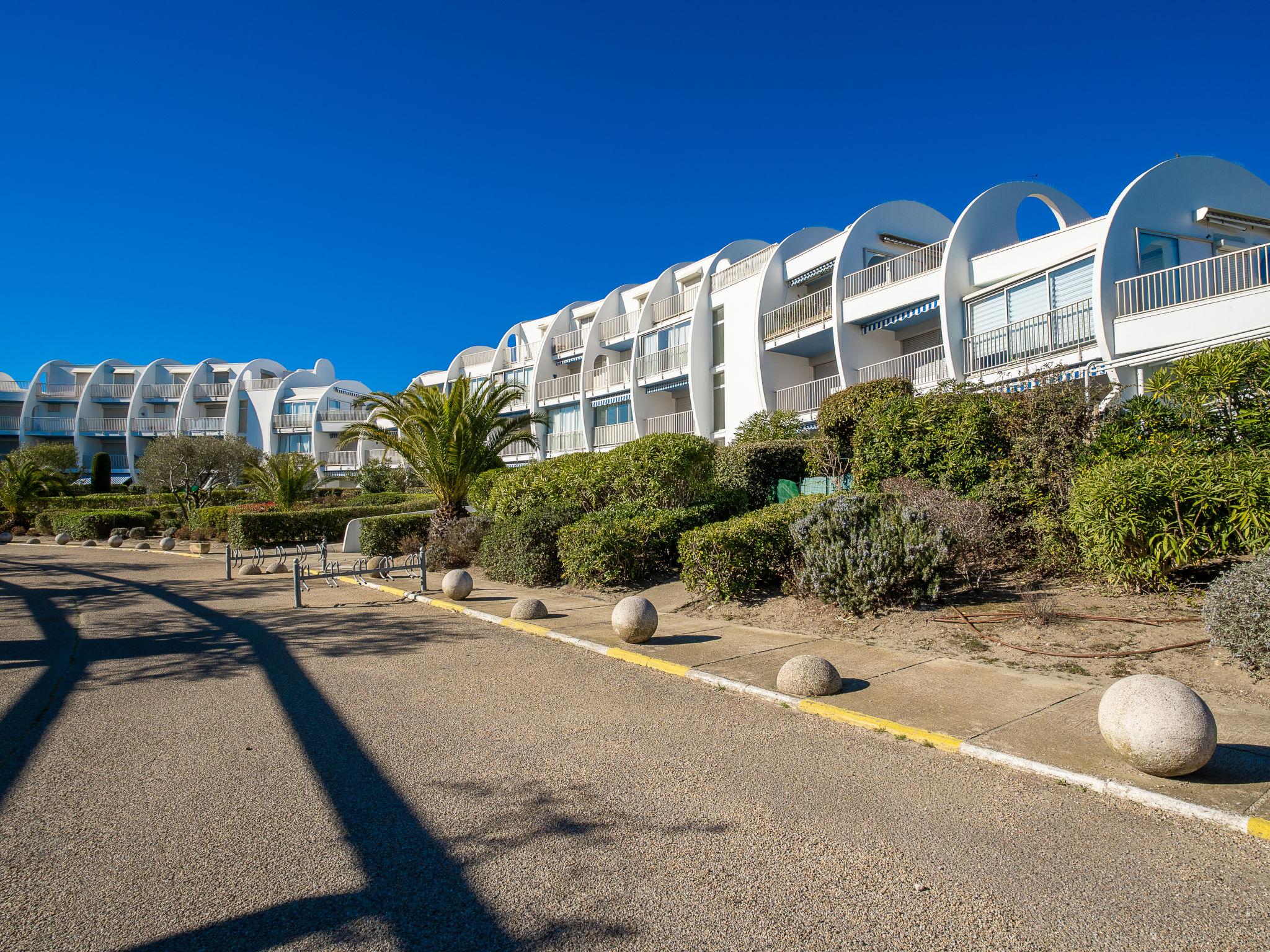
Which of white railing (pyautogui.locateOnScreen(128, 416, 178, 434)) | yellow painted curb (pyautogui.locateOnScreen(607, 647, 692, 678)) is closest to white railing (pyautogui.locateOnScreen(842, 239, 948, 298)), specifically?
yellow painted curb (pyautogui.locateOnScreen(607, 647, 692, 678))

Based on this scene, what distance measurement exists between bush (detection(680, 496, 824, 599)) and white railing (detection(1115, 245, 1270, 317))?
11.2 m

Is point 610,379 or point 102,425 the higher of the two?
point 102,425

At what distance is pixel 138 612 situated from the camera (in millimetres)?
9820

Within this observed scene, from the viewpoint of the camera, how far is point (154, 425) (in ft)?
193

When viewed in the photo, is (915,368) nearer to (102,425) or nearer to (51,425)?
(102,425)

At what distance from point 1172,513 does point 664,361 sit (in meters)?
25.8

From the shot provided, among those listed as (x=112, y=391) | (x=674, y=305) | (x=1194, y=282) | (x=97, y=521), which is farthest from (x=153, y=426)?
(x=1194, y=282)

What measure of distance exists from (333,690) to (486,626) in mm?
2814

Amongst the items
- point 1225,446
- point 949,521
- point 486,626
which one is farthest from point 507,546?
point 1225,446

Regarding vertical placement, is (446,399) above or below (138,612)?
above

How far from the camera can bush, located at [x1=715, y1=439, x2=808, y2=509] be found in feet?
49.7

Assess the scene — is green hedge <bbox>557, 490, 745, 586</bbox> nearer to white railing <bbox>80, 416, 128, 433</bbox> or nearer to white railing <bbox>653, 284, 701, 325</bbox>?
white railing <bbox>653, 284, 701, 325</bbox>

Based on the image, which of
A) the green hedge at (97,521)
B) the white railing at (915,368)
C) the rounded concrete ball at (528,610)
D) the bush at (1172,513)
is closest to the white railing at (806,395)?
the white railing at (915,368)

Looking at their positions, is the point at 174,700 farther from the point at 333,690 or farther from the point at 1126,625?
the point at 1126,625
